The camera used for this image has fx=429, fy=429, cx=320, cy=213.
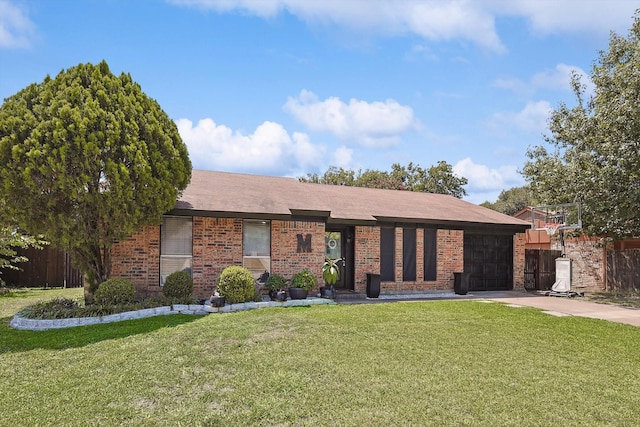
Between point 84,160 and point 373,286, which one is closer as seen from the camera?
point 84,160

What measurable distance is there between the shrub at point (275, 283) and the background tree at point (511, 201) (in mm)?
33160

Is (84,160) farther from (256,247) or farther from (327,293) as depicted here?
(327,293)

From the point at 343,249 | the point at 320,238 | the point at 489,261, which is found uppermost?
the point at 320,238

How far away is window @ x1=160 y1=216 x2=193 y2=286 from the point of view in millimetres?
10812

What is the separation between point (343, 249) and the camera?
13508 mm

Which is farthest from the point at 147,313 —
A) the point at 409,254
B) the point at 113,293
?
the point at 409,254

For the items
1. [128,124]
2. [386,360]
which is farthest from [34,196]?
[386,360]

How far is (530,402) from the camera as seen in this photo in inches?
176

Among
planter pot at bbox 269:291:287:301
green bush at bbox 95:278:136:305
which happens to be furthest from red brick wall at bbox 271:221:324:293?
green bush at bbox 95:278:136:305

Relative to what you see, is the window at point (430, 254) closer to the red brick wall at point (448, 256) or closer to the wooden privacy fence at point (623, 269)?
the red brick wall at point (448, 256)

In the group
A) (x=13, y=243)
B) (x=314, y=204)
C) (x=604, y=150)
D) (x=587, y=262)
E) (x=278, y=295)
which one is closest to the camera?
(x=278, y=295)

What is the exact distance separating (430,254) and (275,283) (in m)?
5.73

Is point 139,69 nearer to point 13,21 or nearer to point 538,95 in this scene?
point 13,21

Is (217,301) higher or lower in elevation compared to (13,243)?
lower
